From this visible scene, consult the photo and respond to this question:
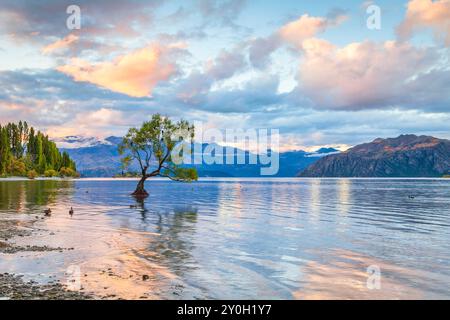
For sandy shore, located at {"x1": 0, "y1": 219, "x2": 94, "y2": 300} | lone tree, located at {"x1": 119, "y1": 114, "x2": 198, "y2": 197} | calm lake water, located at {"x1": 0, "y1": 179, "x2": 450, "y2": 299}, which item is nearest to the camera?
sandy shore, located at {"x1": 0, "y1": 219, "x2": 94, "y2": 300}

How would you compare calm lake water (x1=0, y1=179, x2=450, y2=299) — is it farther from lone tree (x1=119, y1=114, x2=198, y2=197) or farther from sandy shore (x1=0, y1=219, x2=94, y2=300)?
lone tree (x1=119, y1=114, x2=198, y2=197)

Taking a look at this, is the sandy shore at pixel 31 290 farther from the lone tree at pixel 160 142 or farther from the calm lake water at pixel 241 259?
the lone tree at pixel 160 142

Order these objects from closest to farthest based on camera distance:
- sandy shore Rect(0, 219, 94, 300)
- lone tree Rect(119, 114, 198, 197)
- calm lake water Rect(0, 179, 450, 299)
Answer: sandy shore Rect(0, 219, 94, 300) → calm lake water Rect(0, 179, 450, 299) → lone tree Rect(119, 114, 198, 197)

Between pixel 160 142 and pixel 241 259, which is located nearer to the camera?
pixel 241 259

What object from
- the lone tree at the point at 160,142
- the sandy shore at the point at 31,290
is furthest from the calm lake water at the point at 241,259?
the lone tree at the point at 160,142

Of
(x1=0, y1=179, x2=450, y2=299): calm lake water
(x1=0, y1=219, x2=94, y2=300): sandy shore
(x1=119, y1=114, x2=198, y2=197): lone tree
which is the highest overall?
(x1=119, y1=114, x2=198, y2=197): lone tree

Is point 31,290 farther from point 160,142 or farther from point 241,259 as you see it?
point 160,142

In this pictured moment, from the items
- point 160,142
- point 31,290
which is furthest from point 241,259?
point 160,142

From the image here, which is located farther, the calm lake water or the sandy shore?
the calm lake water

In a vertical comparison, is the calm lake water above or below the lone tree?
below

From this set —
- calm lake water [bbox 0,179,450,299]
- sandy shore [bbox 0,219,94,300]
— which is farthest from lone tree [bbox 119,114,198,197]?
sandy shore [bbox 0,219,94,300]
